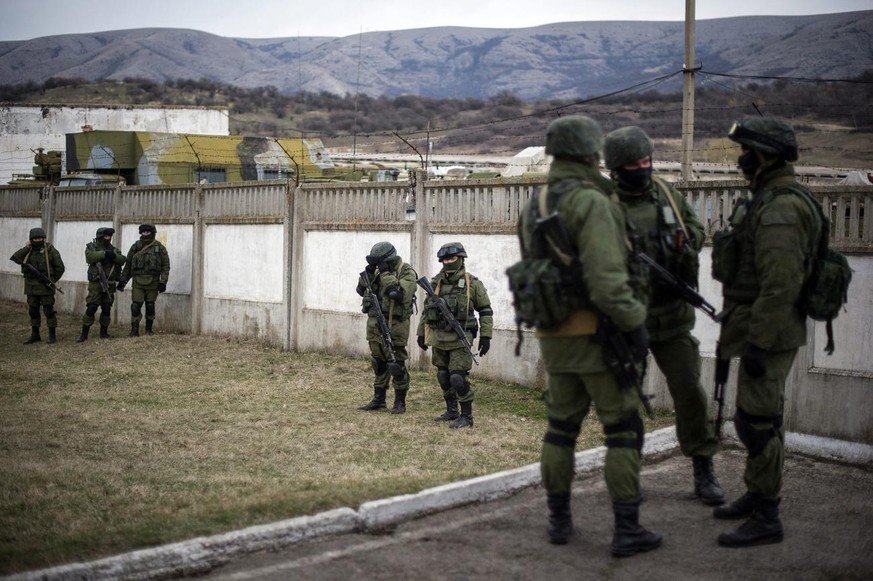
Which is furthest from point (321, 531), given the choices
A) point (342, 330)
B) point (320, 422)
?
point (342, 330)

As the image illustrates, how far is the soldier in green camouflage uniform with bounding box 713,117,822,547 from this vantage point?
5.33m

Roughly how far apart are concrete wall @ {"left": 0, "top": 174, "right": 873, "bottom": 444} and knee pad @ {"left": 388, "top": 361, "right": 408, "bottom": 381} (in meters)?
1.61

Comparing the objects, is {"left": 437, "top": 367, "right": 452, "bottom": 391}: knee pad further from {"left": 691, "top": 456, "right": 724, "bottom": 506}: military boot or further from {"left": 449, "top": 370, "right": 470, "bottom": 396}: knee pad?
{"left": 691, "top": 456, "right": 724, "bottom": 506}: military boot

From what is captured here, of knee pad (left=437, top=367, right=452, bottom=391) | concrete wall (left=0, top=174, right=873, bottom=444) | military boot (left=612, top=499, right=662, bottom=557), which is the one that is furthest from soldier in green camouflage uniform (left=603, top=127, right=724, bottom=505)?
knee pad (left=437, top=367, right=452, bottom=391)

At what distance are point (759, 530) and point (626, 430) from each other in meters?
0.95

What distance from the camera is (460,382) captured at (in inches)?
375

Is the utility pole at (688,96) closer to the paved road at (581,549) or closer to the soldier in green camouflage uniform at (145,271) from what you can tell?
the paved road at (581,549)

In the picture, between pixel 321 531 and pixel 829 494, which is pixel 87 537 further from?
pixel 829 494

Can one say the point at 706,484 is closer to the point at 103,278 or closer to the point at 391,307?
the point at 391,307

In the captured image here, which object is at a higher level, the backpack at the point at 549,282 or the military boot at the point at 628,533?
the backpack at the point at 549,282

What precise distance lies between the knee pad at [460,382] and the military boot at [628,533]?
4.39m

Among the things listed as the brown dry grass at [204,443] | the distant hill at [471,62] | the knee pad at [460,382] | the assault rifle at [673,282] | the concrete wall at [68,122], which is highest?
the distant hill at [471,62]

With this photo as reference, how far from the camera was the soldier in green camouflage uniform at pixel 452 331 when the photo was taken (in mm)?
9586

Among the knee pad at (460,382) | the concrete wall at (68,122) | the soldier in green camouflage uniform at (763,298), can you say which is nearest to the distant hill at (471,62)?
the concrete wall at (68,122)
